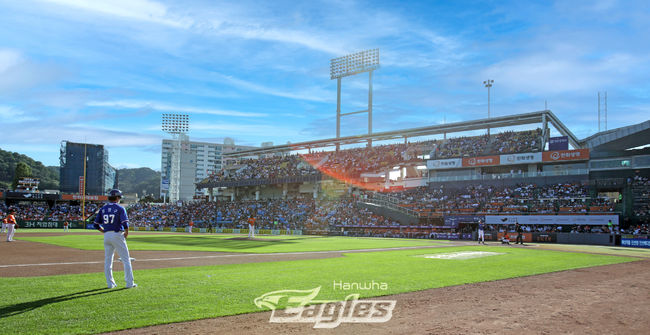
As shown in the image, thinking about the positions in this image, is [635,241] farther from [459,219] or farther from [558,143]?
[558,143]

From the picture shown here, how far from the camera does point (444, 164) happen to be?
52719 mm

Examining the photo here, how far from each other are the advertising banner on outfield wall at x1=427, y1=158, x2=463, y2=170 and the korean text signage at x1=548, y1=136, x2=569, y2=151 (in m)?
9.88

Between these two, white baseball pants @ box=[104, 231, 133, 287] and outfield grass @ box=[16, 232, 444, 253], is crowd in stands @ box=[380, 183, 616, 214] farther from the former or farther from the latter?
white baseball pants @ box=[104, 231, 133, 287]

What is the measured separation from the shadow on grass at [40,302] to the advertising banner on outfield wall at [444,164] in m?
47.8

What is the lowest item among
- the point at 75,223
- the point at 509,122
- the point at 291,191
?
the point at 75,223

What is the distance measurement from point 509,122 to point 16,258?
50276mm

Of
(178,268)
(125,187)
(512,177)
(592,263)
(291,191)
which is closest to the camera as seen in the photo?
(178,268)

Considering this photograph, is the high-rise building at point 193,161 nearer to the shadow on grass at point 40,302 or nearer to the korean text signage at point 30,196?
the korean text signage at point 30,196

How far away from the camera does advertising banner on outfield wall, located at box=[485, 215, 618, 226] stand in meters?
36.8

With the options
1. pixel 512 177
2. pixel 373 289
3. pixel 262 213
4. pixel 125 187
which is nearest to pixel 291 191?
pixel 262 213

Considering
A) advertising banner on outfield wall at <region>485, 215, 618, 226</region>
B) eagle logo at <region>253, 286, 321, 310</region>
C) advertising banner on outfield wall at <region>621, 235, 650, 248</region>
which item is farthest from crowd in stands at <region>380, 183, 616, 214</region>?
eagle logo at <region>253, 286, 321, 310</region>

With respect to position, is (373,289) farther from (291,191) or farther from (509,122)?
(291,191)

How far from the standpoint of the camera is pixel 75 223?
2261 inches

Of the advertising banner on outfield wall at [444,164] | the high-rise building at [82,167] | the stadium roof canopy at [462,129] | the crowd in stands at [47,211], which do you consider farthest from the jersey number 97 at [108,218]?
the high-rise building at [82,167]
